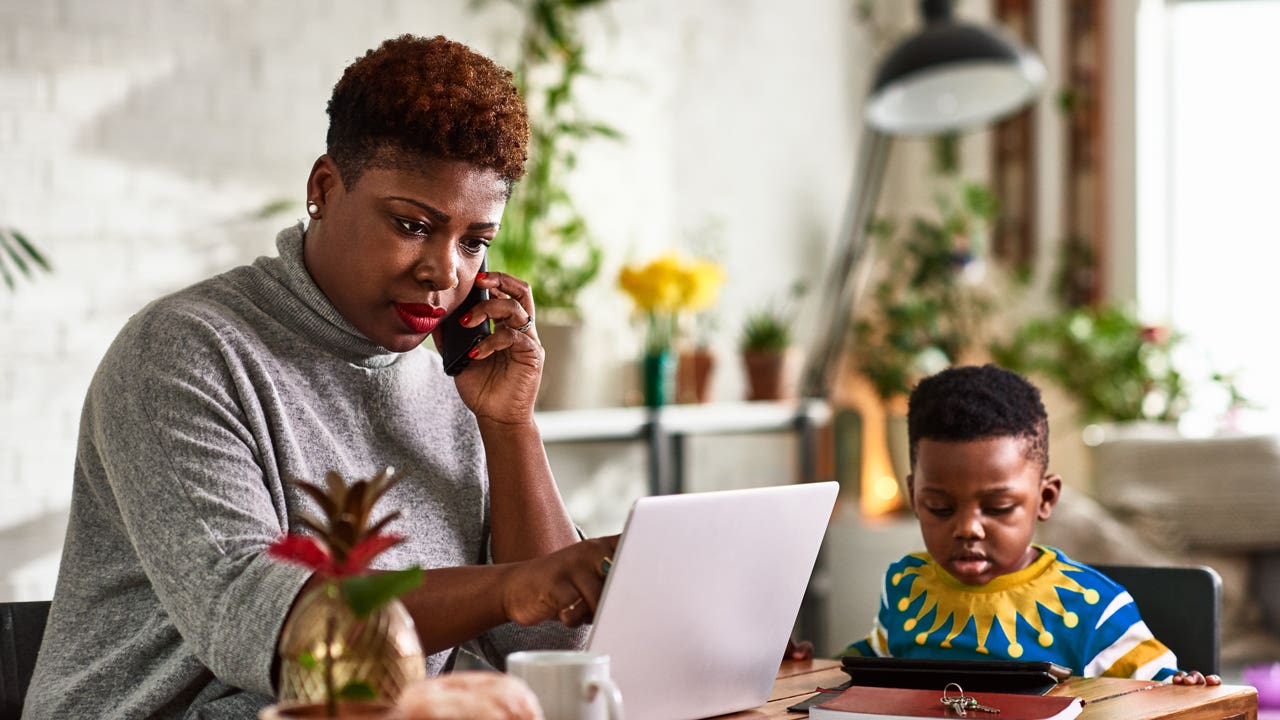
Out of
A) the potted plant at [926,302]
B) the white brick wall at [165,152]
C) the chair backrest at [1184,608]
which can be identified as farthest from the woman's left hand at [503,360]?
the potted plant at [926,302]

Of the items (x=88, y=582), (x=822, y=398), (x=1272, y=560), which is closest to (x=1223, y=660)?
(x=1272, y=560)

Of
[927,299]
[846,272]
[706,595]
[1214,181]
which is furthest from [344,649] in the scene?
[1214,181]

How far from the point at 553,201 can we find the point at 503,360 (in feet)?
6.95

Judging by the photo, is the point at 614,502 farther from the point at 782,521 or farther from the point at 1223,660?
the point at 782,521

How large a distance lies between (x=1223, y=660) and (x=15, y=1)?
3.14m

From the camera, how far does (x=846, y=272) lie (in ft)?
15.3

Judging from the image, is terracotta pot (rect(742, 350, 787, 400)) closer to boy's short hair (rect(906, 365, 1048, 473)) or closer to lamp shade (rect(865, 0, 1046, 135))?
lamp shade (rect(865, 0, 1046, 135))

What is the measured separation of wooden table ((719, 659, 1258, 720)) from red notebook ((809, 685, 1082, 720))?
46 mm

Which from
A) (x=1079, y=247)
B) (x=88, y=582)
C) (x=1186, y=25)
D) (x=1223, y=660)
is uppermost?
(x=1186, y=25)

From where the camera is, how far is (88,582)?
1.33m

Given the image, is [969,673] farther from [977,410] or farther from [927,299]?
[927,299]

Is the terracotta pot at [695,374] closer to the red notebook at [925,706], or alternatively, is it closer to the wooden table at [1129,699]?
the wooden table at [1129,699]

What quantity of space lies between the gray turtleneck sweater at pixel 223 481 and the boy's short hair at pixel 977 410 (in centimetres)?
52

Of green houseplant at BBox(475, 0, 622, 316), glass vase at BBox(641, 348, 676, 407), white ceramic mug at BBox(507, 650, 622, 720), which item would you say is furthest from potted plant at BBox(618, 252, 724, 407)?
white ceramic mug at BBox(507, 650, 622, 720)
